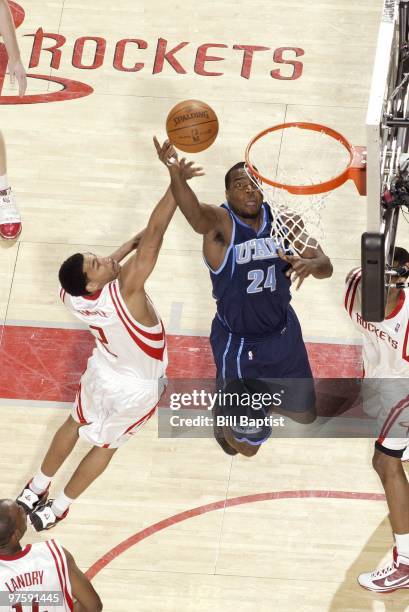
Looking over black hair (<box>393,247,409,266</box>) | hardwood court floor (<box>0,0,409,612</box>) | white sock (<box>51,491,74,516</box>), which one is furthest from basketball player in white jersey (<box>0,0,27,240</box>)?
black hair (<box>393,247,409,266</box>)

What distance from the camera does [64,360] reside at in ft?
25.3

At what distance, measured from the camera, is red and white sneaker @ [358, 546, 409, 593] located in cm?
646

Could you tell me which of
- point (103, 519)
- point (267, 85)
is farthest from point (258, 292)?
point (267, 85)

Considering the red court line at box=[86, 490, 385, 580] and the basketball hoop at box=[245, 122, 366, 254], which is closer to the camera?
the basketball hoop at box=[245, 122, 366, 254]

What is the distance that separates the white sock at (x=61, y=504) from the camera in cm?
678

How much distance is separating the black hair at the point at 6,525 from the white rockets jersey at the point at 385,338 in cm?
220

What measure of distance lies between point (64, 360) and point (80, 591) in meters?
2.31

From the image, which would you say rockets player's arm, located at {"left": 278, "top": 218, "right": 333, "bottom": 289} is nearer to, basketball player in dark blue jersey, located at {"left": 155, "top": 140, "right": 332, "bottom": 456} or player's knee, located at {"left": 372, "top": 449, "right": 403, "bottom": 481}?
basketball player in dark blue jersey, located at {"left": 155, "top": 140, "right": 332, "bottom": 456}

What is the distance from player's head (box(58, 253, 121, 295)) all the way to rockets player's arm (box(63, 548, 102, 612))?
140cm

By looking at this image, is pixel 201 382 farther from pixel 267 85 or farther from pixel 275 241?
pixel 267 85

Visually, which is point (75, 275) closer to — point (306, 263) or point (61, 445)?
point (61, 445)

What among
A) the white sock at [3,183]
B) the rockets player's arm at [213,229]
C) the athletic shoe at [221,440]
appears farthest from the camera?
the white sock at [3,183]

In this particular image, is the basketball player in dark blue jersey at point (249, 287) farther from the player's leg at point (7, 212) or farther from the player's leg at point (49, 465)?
the player's leg at point (7, 212)

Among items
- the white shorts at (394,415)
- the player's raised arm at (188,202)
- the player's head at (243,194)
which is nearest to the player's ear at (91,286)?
the player's raised arm at (188,202)
